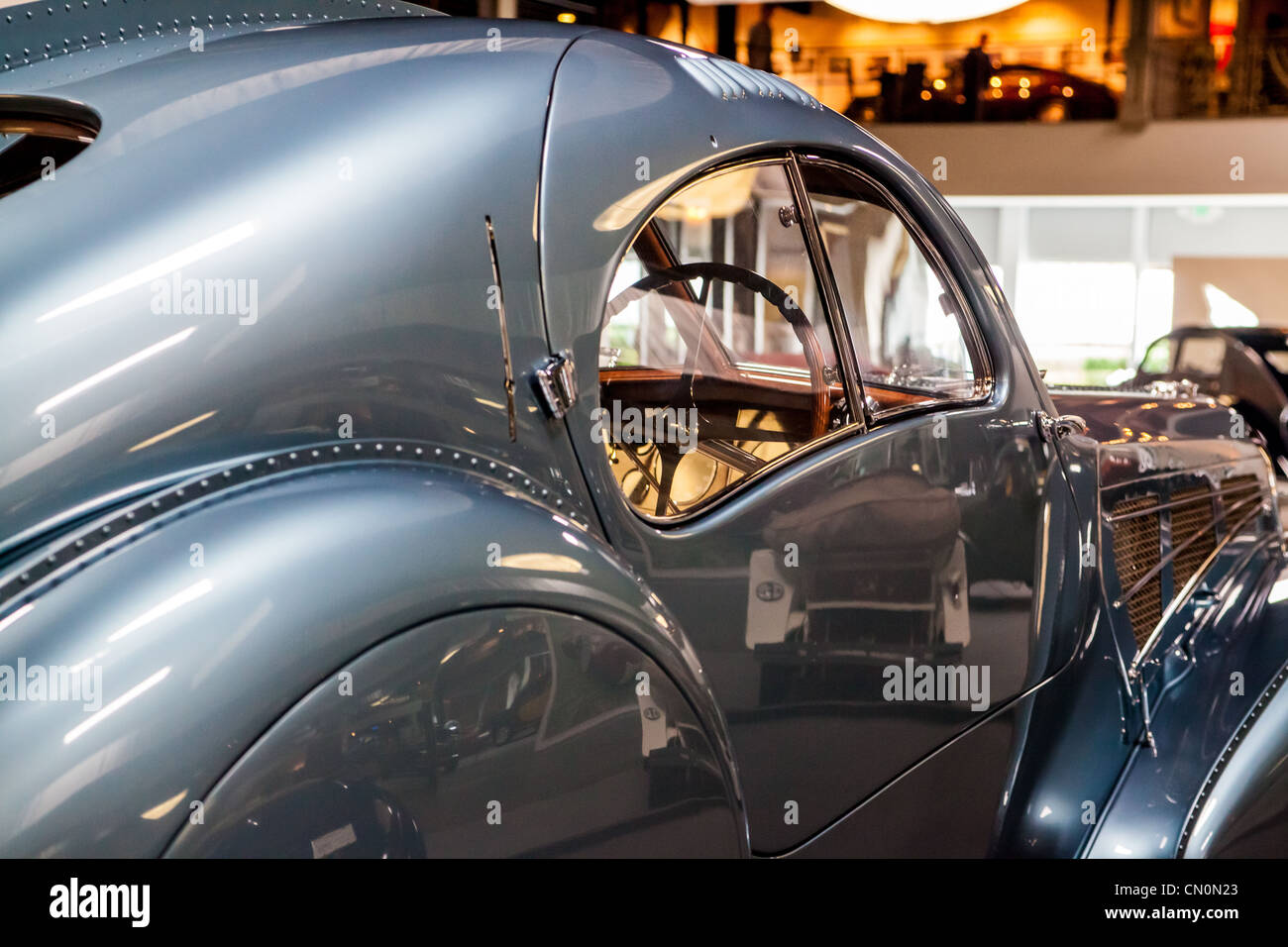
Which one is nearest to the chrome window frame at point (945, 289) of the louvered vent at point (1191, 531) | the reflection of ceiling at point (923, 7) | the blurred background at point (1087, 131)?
the louvered vent at point (1191, 531)

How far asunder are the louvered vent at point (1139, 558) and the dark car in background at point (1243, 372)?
888cm

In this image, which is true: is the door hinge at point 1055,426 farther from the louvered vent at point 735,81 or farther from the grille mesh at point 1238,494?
the grille mesh at point 1238,494

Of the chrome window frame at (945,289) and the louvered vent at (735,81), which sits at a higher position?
the louvered vent at (735,81)

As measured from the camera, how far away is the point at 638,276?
198 centimetres

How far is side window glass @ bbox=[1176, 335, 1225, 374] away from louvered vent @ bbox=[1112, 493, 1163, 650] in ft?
34.2

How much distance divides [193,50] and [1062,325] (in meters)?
23.4

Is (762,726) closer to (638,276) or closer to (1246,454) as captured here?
(638,276)

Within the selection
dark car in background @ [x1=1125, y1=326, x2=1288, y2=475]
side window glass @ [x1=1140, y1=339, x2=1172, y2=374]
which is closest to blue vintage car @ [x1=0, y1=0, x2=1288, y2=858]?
dark car in background @ [x1=1125, y1=326, x2=1288, y2=475]

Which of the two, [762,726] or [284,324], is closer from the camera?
[284,324]

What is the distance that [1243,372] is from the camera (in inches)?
466

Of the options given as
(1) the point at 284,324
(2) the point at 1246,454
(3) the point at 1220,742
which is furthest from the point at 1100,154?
(1) the point at 284,324

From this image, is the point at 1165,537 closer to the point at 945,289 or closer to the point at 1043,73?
the point at 945,289

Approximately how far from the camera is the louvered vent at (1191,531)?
3.01 metres

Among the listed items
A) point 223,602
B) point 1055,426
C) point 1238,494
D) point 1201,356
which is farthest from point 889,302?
point 1201,356
